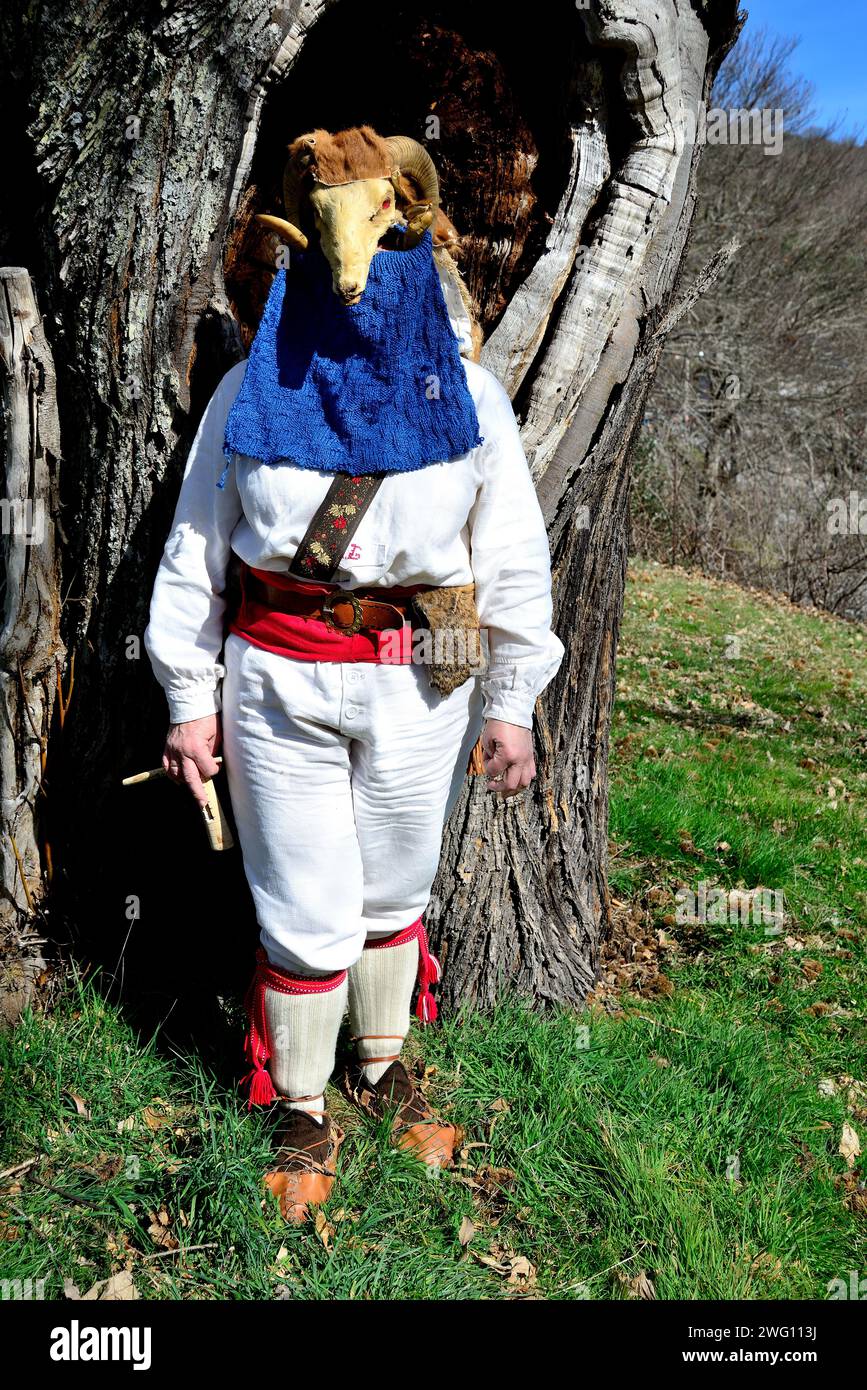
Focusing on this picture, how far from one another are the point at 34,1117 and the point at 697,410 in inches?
692

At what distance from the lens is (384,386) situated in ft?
7.56

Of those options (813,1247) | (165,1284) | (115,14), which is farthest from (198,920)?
(115,14)

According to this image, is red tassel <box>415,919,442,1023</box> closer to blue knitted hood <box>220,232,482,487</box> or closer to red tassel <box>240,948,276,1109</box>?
red tassel <box>240,948,276,1109</box>

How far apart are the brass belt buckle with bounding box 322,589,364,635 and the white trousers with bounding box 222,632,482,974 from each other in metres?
0.09

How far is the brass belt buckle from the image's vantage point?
2.33 meters

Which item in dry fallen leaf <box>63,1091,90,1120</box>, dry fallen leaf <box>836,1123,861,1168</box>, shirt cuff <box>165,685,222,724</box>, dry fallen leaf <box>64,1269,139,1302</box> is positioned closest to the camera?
dry fallen leaf <box>64,1269,139,1302</box>

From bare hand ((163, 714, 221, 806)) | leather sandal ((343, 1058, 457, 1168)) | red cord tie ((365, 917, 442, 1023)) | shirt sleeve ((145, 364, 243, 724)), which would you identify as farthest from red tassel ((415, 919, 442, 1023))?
shirt sleeve ((145, 364, 243, 724))

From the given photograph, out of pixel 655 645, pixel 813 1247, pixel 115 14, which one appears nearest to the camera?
pixel 115 14

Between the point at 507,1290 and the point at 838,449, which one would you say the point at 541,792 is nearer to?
the point at 507,1290

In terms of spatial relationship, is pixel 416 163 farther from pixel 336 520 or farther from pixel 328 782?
pixel 328 782

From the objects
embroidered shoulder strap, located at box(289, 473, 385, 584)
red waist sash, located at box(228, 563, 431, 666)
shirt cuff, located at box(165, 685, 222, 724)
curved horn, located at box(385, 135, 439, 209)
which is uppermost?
curved horn, located at box(385, 135, 439, 209)

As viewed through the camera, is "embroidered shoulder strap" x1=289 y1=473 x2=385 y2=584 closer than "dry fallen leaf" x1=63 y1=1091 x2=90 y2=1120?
Yes

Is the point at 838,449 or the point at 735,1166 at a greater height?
the point at 838,449

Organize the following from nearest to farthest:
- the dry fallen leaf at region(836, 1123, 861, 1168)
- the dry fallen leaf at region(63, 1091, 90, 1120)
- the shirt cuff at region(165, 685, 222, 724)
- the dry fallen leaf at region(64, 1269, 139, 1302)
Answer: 1. the dry fallen leaf at region(64, 1269, 139, 1302)
2. the shirt cuff at region(165, 685, 222, 724)
3. the dry fallen leaf at region(63, 1091, 90, 1120)
4. the dry fallen leaf at region(836, 1123, 861, 1168)
